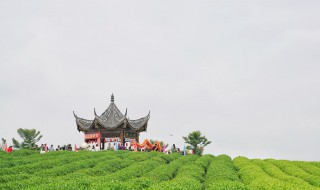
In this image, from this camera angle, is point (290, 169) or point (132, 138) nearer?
point (290, 169)

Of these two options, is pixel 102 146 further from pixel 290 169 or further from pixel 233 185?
pixel 233 185

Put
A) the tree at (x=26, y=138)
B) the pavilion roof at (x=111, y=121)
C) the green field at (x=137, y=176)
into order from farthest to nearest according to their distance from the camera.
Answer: the tree at (x=26, y=138)
the pavilion roof at (x=111, y=121)
the green field at (x=137, y=176)

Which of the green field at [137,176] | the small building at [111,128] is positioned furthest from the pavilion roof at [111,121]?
the green field at [137,176]

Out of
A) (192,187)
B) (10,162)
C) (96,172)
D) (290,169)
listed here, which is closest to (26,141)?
(10,162)

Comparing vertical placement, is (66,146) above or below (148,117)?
below

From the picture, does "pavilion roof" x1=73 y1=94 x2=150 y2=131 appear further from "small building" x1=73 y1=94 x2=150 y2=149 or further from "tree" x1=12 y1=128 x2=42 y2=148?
"tree" x1=12 y1=128 x2=42 y2=148

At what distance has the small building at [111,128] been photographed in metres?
52.5

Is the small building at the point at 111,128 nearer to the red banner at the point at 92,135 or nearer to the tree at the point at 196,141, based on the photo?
the red banner at the point at 92,135

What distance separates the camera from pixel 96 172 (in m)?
29.3

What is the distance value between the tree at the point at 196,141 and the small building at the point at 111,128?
46.3 ft

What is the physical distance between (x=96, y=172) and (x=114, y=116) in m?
25.7

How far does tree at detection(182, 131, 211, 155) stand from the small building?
14099mm

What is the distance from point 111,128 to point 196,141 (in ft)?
67.5

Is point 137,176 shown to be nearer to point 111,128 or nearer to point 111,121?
point 111,128
